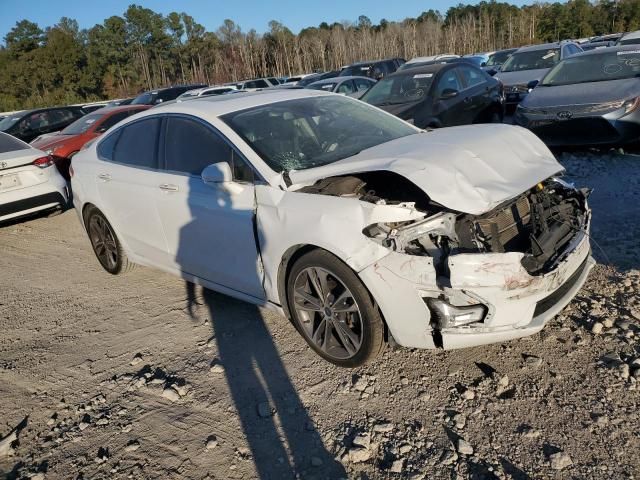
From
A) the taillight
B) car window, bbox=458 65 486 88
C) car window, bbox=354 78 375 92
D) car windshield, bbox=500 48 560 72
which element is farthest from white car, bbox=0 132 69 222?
car windshield, bbox=500 48 560 72

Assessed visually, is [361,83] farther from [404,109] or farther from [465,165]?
[465,165]

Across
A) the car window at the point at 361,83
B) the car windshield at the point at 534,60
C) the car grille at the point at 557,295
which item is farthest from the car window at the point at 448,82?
the car grille at the point at 557,295

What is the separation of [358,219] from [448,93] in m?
6.33

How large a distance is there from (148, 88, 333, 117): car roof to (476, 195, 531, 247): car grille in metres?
1.97

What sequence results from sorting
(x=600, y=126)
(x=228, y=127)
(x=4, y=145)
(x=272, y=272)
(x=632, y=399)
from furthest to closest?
(x=4, y=145) < (x=600, y=126) < (x=228, y=127) < (x=272, y=272) < (x=632, y=399)

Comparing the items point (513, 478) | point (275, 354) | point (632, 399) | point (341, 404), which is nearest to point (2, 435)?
point (275, 354)

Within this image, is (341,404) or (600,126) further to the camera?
(600,126)

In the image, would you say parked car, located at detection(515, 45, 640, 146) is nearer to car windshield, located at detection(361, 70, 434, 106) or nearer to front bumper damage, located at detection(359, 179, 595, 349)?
car windshield, located at detection(361, 70, 434, 106)

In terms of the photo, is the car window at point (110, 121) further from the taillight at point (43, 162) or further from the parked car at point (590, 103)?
the parked car at point (590, 103)

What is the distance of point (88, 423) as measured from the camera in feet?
10.1

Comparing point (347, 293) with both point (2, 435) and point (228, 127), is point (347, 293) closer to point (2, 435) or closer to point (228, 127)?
point (228, 127)

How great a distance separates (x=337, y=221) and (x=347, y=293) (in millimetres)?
432

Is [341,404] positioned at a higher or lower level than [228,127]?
lower

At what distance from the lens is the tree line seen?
49.4 m
